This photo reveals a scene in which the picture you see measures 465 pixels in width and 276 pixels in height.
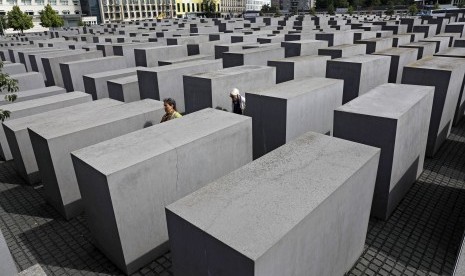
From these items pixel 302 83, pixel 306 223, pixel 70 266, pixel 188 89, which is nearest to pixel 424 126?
pixel 302 83

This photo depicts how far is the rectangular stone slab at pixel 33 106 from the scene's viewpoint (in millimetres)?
9258

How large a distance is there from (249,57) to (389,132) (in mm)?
8478

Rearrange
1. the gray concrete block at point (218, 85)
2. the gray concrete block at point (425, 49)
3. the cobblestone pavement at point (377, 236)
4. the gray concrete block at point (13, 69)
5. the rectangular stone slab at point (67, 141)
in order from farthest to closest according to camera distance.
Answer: the gray concrete block at point (13, 69) < the gray concrete block at point (425, 49) < the gray concrete block at point (218, 85) < the rectangular stone slab at point (67, 141) < the cobblestone pavement at point (377, 236)

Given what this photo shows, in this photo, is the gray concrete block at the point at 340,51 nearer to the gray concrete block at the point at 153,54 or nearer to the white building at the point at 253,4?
the gray concrete block at the point at 153,54

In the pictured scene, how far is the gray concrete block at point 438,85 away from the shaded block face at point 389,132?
1752 millimetres

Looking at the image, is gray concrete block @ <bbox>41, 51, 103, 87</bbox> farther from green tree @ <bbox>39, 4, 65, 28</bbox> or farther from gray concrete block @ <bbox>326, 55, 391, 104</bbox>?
green tree @ <bbox>39, 4, 65, 28</bbox>

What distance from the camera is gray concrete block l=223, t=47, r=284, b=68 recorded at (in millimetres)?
13547

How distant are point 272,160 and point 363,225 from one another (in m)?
1.89

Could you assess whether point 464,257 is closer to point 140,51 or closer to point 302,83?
point 302,83

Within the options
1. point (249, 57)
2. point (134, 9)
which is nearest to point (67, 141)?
point (249, 57)

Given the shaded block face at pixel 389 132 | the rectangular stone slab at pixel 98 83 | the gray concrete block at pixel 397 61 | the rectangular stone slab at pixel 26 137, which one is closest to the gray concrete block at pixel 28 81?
the rectangular stone slab at pixel 98 83

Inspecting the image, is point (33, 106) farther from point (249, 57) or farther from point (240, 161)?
point (249, 57)

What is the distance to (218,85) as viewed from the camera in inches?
385

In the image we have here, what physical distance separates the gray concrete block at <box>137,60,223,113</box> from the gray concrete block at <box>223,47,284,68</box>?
160 centimetres
